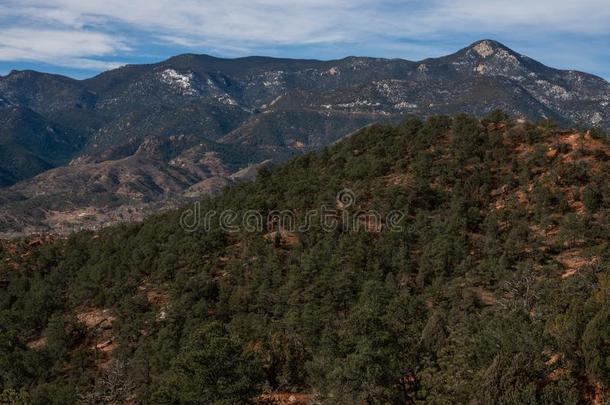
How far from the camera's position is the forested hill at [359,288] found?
34375 mm

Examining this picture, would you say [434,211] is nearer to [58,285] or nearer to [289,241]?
[289,241]

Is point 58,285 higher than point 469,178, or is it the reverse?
point 469,178

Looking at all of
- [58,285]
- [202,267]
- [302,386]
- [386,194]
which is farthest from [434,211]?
[58,285]

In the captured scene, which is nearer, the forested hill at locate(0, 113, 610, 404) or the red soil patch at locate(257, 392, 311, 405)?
the forested hill at locate(0, 113, 610, 404)

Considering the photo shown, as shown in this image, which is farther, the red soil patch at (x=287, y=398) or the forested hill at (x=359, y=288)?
the red soil patch at (x=287, y=398)

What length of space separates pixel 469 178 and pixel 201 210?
193ft

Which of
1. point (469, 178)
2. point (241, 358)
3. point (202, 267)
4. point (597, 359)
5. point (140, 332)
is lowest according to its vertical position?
point (140, 332)

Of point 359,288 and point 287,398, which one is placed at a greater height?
point 359,288

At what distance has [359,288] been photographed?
74875mm

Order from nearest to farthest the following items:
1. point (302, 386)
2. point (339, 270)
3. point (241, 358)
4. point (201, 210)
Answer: point (241, 358)
point (302, 386)
point (339, 270)
point (201, 210)

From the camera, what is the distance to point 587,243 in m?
72.8

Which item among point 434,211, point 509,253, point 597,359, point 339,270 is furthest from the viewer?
point 434,211

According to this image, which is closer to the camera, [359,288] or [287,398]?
[287,398]

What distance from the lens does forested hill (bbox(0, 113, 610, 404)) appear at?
34.4 meters
